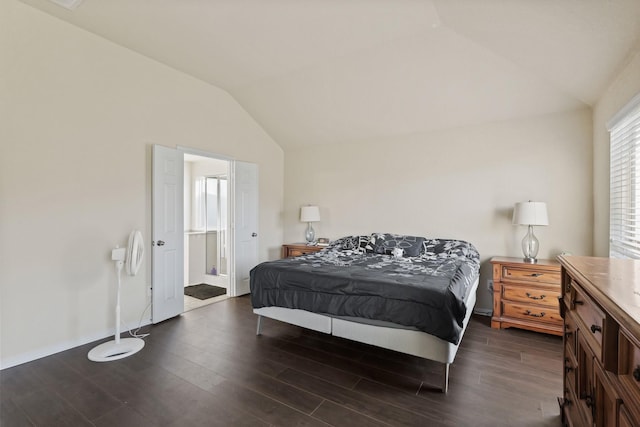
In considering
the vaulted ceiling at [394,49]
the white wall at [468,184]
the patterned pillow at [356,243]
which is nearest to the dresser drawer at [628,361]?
the vaulted ceiling at [394,49]

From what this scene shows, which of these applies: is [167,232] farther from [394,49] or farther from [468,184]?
[468,184]

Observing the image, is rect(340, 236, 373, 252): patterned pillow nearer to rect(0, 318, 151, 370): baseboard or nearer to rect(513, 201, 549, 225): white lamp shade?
rect(513, 201, 549, 225): white lamp shade

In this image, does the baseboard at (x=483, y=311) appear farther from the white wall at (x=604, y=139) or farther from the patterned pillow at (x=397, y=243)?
the white wall at (x=604, y=139)

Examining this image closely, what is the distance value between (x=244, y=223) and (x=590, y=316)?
4163mm

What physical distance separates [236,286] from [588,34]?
4.65 m

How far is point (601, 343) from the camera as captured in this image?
1.09 m

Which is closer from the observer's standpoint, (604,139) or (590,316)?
(590,316)

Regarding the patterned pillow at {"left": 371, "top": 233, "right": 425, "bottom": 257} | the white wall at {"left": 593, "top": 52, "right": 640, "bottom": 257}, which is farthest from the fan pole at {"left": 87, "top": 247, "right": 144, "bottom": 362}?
the white wall at {"left": 593, "top": 52, "right": 640, "bottom": 257}

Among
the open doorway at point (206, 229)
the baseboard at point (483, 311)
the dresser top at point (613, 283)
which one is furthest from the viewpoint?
the open doorway at point (206, 229)

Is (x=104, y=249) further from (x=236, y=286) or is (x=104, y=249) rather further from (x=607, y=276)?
(x=607, y=276)

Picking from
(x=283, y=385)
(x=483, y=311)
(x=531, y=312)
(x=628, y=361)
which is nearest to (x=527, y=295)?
(x=531, y=312)

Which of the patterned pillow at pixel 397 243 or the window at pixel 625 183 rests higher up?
the window at pixel 625 183

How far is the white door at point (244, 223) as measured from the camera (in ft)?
14.9

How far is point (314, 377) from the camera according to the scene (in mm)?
2293
